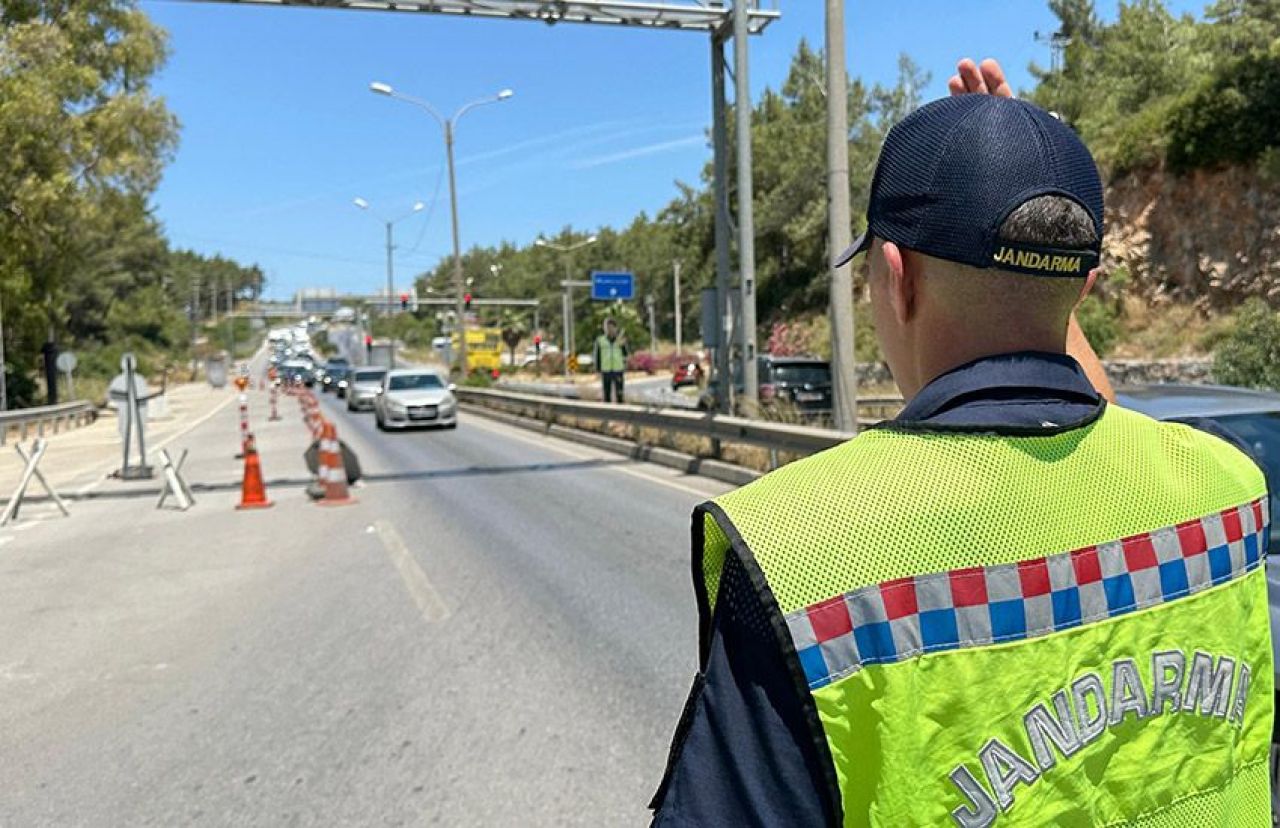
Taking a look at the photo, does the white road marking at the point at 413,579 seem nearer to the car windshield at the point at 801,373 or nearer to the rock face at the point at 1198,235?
the car windshield at the point at 801,373

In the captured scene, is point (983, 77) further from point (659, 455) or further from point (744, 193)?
point (659, 455)

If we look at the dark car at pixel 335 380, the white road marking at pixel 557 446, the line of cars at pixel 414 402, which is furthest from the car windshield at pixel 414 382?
the dark car at pixel 335 380

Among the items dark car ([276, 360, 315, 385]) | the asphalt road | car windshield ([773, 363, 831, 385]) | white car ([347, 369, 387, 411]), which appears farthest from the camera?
dark car ([276, 360, 315, 385])

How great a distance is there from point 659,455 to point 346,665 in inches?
411

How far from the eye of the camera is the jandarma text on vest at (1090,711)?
1177mm

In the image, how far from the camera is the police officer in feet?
3.67

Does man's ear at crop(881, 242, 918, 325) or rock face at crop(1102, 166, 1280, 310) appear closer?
man's ear at crop(881, 242, 918, 325)

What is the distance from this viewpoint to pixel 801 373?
19.8m

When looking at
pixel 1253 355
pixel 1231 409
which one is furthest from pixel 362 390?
pixel 1231 409

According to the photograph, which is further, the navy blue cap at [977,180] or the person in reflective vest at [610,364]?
the person in reflective vest at [610,364]

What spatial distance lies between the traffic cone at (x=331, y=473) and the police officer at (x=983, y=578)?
12091 mm

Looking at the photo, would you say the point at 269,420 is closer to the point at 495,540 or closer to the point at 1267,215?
the point at 495,540

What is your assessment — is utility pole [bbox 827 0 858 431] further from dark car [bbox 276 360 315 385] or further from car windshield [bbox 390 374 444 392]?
dark car [bbox 276 360 315 385]

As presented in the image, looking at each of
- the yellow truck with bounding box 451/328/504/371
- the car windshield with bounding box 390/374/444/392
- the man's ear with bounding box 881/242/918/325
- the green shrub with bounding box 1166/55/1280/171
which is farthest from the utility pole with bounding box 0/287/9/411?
the green shrub with bounding box 1166/55/1280/171
